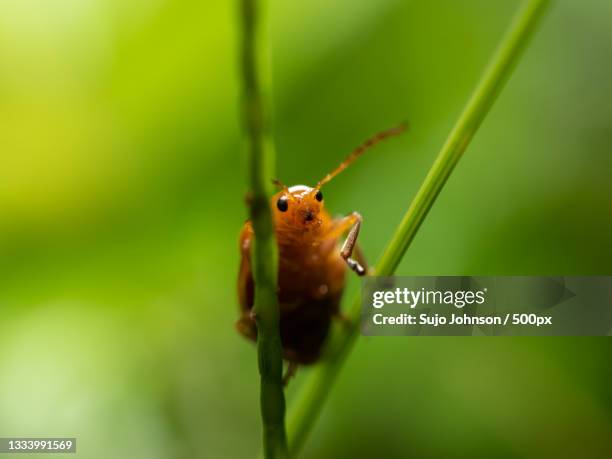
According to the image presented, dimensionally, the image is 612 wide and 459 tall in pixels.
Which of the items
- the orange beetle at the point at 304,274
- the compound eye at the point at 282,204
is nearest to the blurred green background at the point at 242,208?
the orange beetle at the point at 304,274

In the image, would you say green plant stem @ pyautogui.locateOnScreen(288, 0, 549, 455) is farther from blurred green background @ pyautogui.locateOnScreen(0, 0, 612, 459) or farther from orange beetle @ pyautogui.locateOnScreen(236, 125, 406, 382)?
blurred green background @ pyautogui.locateOnScreen(0, 0, 612, 459)

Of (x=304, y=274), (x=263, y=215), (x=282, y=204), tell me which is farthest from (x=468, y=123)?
(x=304, y=274)

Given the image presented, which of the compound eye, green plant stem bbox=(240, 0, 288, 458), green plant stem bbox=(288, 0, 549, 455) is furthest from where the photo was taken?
the compound eye

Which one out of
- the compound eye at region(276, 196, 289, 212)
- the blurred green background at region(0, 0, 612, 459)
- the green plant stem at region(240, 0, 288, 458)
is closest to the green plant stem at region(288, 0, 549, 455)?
the green plant stem at region(240, 0, 288, 458)

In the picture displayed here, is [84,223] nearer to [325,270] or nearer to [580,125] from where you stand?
[325,270]

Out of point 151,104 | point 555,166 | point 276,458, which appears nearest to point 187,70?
point 151,104
